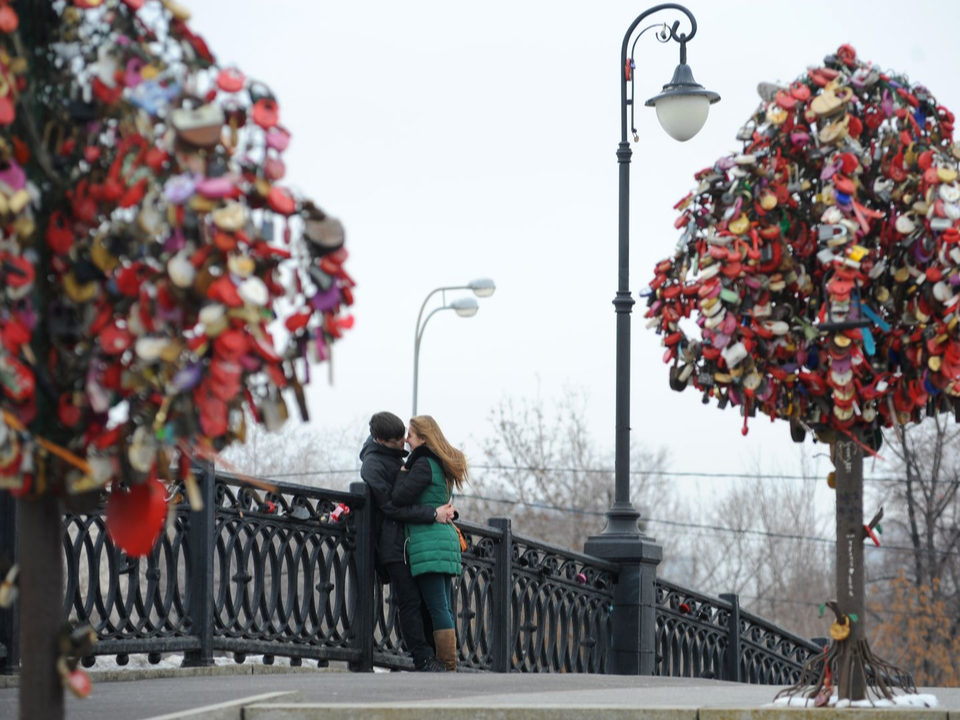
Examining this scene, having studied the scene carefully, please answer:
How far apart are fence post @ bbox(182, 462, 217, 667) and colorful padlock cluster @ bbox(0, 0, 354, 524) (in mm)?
6339

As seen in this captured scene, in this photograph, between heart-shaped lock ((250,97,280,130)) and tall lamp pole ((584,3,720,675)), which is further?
tall lamp pole ((584,3,720,675))

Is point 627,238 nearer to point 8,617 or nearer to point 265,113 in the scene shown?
point 8,617

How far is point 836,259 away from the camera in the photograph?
595cm

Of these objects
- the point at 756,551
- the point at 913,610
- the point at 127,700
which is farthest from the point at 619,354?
the point at 756,551

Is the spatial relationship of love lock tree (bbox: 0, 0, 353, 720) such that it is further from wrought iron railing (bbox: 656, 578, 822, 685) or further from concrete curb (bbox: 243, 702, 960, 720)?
wrought iron railing (bbox: 656, 578, 822, 685)

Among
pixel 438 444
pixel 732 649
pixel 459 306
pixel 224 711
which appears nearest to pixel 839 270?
pixel 224 711

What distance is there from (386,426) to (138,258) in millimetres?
7342

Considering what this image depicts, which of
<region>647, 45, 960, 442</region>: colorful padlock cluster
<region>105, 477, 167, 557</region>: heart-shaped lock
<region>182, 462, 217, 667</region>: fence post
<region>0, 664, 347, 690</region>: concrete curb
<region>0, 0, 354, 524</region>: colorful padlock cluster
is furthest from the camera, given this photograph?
<region>182, 462, 217, 667</region>: fence post

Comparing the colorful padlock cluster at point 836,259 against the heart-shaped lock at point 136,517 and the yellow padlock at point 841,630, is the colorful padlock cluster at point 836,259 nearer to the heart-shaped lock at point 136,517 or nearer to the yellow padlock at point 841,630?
→ the yellow padlock at point 841,630

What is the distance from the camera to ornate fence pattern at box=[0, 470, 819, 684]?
9.30m

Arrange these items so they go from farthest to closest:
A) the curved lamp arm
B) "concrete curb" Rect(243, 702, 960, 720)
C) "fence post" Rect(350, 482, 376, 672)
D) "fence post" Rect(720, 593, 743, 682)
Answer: "fence post" Rect(720, 593, 743, 682) → the curved lamp arm → "fence post" Rect(350, 482, 376, 672) → "concrete curb" Rect(243, 702, 960, 720)

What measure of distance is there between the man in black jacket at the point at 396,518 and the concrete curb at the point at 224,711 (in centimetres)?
383

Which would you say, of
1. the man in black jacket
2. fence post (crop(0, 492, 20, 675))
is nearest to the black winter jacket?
the man in black jacket

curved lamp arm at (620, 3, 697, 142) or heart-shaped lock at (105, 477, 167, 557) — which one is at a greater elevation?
curved lamp arm at (620, 3, 697, 142)
